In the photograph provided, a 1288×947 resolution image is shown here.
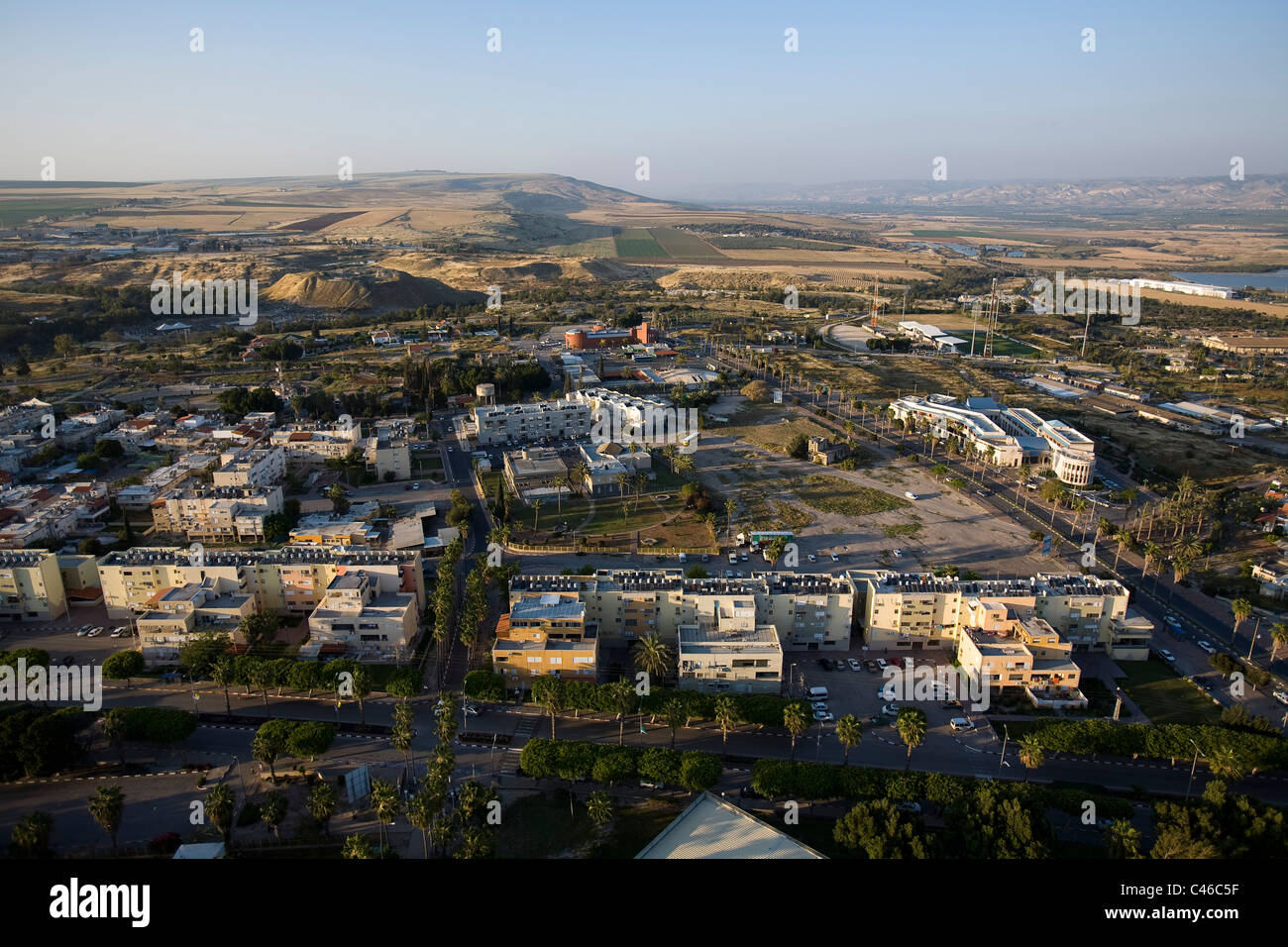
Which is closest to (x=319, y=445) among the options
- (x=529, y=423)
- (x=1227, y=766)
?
(x=529, y=423)

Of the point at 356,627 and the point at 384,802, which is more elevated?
the point at 356,627

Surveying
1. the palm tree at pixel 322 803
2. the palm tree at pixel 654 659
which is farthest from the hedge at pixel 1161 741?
the palm tree at pixel 322 803

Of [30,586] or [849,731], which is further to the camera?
[30,586]

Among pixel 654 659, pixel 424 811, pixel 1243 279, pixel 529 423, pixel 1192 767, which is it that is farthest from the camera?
pixel 1243 279

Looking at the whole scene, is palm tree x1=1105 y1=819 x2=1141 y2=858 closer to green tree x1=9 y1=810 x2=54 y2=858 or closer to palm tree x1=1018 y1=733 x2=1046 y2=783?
palm tree x1=1018 y1=733 x2=1046 y2=783

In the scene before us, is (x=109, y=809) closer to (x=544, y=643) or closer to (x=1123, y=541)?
(x=544, y=643)

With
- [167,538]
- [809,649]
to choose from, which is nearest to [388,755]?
[809,649]
